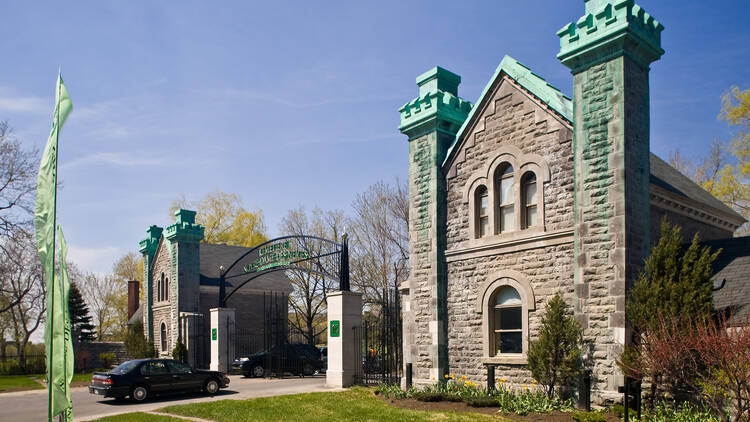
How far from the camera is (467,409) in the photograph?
13133 millimetres

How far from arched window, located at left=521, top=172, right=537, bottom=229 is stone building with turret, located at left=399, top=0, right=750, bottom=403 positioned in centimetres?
3

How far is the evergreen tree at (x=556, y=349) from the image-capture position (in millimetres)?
12656

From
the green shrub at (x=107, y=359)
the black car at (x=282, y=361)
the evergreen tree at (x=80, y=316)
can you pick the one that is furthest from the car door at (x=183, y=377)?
the evergreen tree at (x=80, y=316)

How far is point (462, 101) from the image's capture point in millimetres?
17500

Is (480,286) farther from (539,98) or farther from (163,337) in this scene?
(163,337)

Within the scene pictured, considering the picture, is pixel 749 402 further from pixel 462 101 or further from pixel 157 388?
pixel 157 388

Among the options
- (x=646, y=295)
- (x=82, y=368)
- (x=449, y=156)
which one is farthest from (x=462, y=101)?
(x=82, y=368)

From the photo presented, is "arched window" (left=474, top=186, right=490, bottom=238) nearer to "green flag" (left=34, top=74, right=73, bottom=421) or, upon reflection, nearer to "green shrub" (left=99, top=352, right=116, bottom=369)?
"green flag" (left=34, top=74, right=73, bottom=421)

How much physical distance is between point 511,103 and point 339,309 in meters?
8.38

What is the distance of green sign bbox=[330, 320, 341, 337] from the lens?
18.8m

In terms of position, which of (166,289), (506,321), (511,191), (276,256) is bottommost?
(166,289)

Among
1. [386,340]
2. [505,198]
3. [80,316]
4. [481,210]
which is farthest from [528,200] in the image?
[80,316]

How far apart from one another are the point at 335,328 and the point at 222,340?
8614 mm

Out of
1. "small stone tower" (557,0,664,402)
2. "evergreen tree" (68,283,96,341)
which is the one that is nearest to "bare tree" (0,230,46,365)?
"evergreen tree" (68,283,96,341)
